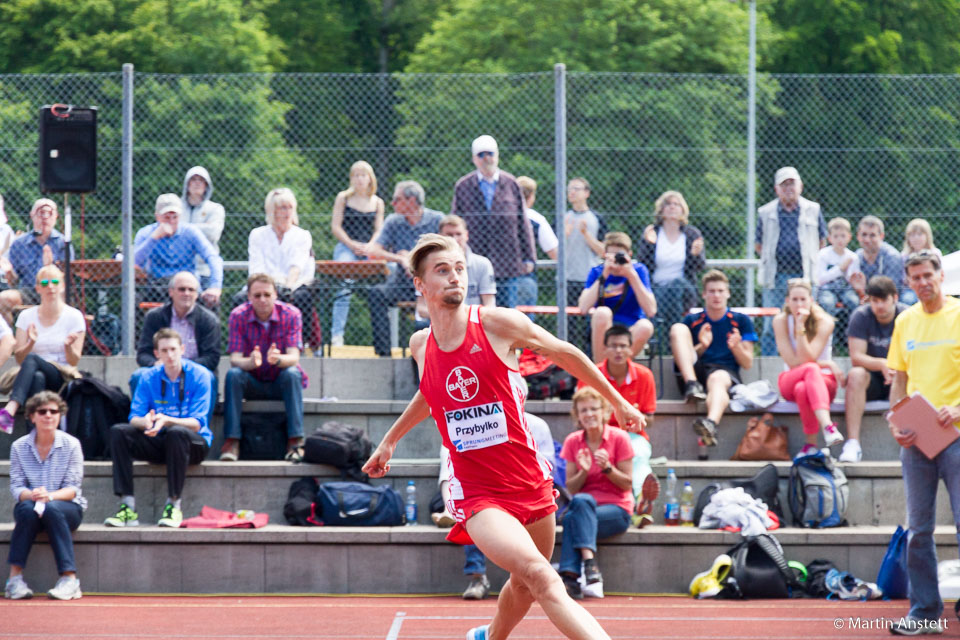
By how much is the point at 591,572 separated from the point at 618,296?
266cm

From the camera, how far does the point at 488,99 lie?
1163cm

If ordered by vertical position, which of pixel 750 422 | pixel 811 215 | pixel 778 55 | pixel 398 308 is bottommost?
pixel 750 422

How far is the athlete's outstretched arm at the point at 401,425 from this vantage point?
631 centimetres

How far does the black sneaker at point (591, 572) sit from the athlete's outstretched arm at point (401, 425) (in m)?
3.21

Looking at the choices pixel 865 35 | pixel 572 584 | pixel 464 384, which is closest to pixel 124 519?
pixel 572 584

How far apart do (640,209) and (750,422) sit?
219cm

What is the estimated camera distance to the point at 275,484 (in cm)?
1018

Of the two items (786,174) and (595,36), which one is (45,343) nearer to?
(786,174)

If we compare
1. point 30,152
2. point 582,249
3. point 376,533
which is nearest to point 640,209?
point 582,249

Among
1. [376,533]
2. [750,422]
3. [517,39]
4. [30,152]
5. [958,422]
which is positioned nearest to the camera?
[958,422]

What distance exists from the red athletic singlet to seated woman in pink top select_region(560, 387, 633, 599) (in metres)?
3.32

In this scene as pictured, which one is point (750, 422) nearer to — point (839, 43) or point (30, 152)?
point (30, 152)

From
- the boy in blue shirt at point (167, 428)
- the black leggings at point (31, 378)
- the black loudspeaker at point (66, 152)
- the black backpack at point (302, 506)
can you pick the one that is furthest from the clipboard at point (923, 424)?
the black loudspeaker at point (66, 152)

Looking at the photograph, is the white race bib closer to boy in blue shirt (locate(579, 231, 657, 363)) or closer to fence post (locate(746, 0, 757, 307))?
boy in blue shirt (locate(579, 231, 657, 363))
